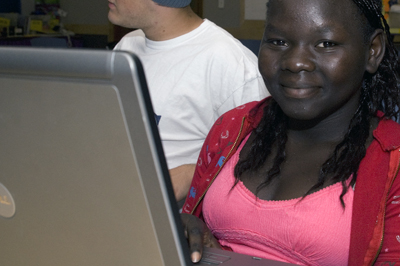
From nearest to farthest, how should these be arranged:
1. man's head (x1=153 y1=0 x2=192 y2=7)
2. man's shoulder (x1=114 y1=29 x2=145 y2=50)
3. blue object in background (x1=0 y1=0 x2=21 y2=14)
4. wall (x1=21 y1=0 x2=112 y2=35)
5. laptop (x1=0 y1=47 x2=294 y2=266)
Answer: laptop (x1=0 y1=47 x2=294 y2=266) < man's head (x1=153 y1=0 x2=192 y2=7) < man's shoulder (x1=114 y1=29 x2=145 y2=50) < blue object in background (x1=0 y1=0 x2=21 y2=14) < wall (x1=21 y1=0 x2=112 y2=35)

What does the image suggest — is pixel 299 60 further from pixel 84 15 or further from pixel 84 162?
pixel 84 15

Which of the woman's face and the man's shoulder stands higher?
the woman's face

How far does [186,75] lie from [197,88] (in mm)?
53

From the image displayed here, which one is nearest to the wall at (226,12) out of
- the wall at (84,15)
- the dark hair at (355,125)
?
the wall at (84,15)

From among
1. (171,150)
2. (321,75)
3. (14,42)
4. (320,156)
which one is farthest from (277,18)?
(14,42)

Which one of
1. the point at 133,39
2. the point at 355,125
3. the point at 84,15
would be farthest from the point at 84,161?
the point at 84,15

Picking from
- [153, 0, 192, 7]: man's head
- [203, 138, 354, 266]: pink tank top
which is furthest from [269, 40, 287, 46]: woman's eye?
[153, 0, 192, 7]: man's head

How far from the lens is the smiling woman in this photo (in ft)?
2.82

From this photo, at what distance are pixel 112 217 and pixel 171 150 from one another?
1008mm

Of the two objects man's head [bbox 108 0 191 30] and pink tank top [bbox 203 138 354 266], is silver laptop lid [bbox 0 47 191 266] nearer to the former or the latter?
pink tank top [bbox 203 138 354 266]

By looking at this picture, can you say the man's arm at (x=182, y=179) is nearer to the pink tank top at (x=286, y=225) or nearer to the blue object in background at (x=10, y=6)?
the pink tank top at (x=286, y=225)

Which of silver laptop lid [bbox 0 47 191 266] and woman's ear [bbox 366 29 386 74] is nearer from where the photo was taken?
silver laptop lid [bbox 0 47 191 266]

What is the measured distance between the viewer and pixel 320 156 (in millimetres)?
978

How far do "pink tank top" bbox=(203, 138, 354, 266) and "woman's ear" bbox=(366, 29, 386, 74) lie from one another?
24 cm
